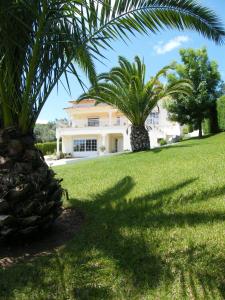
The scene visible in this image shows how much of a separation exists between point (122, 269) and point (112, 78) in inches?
603

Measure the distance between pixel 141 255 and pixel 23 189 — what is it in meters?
1.85

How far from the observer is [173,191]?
6.90 m

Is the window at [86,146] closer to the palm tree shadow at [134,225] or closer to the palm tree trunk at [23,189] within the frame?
the palm tree shadow at [134,225]

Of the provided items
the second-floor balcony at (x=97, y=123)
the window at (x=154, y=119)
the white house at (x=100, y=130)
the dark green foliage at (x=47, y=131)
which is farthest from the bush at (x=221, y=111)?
the dark green foliage at (x=47, y=131)

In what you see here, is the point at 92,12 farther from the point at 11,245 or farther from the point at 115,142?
the point at 115,142

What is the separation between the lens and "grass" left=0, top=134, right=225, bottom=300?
3818 millimetres

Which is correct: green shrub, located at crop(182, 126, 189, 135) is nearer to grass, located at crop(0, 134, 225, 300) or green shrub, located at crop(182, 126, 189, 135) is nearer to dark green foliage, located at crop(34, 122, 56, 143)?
grass, located at crop(0, 134, 225, 300)

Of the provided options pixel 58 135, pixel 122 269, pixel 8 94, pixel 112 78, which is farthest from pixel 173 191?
pixel 58 135

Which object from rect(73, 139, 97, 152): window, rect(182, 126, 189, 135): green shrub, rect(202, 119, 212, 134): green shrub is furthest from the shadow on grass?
rect(73, 139, 97, 152): window

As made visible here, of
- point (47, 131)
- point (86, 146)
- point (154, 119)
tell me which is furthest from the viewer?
point (47, 131)

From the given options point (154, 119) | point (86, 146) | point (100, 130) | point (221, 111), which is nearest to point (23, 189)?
point (221, 111)

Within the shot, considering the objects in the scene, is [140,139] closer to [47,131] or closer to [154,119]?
[154,119]

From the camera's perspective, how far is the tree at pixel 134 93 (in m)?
18.7

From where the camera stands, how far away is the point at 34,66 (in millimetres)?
5434
